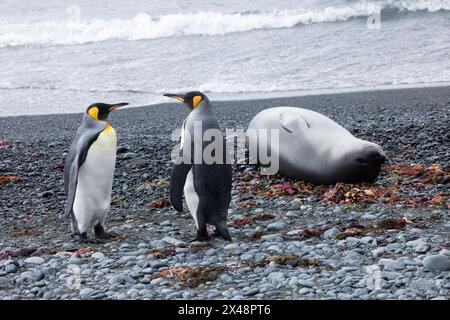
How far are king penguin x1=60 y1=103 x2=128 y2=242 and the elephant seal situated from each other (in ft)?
7.09

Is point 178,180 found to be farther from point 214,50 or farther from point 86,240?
point 214,50

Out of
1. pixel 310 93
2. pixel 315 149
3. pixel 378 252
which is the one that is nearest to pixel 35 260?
pixel 378 252

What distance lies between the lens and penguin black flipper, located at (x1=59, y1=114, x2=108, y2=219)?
5715mm

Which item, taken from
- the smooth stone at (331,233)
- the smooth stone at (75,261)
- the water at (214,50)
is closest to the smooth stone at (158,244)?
the smooth stone at (75,261)

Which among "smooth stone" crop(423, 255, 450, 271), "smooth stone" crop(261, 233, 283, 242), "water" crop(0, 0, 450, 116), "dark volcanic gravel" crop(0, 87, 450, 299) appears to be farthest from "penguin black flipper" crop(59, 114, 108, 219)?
"water" crop(0, 0, 450, 116)

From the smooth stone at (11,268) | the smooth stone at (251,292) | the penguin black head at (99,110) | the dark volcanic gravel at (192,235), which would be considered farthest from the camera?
the penguin black head at (99,110)

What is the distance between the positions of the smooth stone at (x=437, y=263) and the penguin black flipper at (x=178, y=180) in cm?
197

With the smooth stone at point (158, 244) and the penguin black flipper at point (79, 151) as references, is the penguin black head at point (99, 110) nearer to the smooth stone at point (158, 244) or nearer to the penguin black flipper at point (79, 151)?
the penguin black flipper at point (79, 151)

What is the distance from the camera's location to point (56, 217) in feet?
22.0

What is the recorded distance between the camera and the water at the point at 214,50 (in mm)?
16297

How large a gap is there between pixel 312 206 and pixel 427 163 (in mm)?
1743
